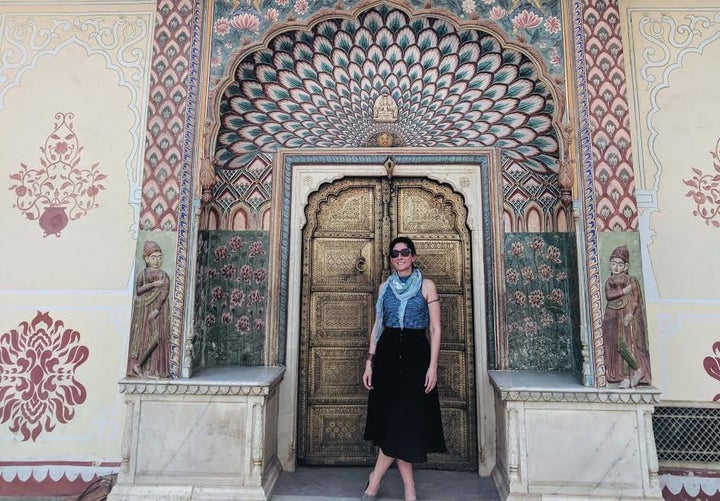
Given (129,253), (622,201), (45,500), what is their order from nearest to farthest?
(622,201), (45,500), (129,253)

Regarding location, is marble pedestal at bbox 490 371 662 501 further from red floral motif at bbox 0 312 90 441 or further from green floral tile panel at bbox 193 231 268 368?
red floral motif at bbox 0 312 90 441

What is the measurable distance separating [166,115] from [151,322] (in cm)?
142

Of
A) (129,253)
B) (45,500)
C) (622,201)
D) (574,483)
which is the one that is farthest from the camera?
(129,253)

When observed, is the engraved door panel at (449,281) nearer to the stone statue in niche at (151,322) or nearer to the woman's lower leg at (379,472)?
the woman's lower leg at (379,472)

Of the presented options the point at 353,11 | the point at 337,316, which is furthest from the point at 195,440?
the point at 353,11

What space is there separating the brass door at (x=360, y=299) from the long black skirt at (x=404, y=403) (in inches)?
28.9

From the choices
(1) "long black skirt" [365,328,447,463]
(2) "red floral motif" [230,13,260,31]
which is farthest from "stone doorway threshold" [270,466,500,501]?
(2) "red floral motif" [230,13,260,31]

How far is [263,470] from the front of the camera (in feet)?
9.37

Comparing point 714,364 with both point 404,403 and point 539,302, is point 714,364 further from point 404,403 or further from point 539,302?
point 404,403

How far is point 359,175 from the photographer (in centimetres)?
360

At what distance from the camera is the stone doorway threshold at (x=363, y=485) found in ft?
9.51

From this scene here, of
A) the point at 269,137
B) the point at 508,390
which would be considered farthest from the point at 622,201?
the point at 269,137

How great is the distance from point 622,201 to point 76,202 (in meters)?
3.91

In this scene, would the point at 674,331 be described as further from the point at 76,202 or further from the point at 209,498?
the point at 76,202
